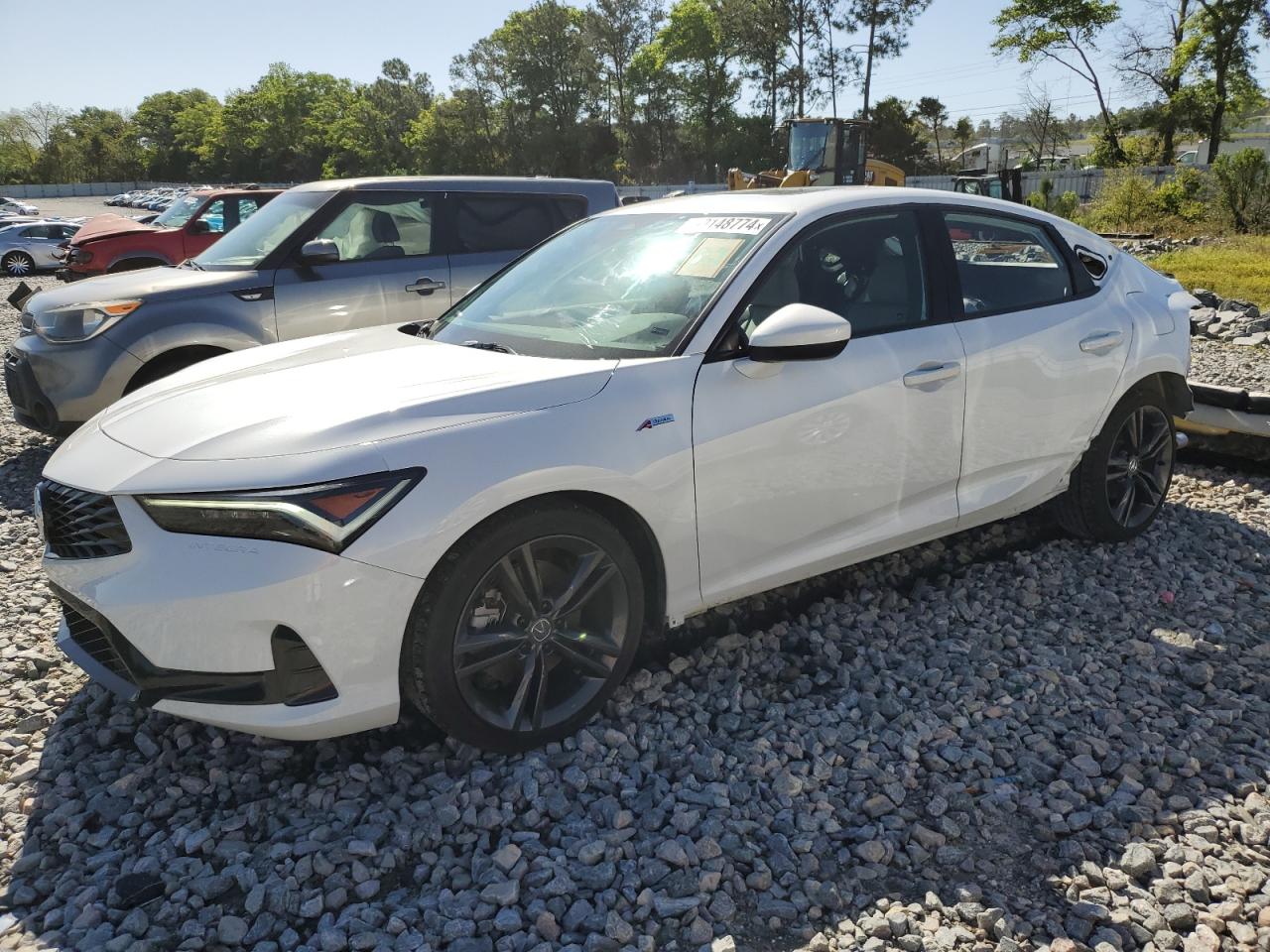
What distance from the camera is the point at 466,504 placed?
256 centimetres

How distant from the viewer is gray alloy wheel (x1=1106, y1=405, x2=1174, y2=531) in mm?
4434

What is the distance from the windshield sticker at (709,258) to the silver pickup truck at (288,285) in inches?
118

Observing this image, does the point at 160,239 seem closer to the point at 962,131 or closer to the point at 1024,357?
the point at 1024,357

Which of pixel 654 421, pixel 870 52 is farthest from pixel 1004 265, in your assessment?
pixel 870 52

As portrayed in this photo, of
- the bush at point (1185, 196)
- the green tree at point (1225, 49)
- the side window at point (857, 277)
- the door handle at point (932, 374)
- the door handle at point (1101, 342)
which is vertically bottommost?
the door handle at point (932, 374)

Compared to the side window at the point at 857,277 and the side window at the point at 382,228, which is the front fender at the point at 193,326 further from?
the side window at the point at 857,277

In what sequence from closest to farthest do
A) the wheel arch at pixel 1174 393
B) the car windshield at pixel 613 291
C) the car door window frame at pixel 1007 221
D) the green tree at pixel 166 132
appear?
1. the car windshield at pixel 613 291
2. the car door window frame at pixel 1007 221
3. the wheel arch at pixel 1174 393
4. the green tree at pixel 166 132

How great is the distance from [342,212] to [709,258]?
4.13m

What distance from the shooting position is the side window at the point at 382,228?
6590mm

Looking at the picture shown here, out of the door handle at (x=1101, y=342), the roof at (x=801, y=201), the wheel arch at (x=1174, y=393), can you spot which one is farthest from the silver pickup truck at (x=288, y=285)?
the wheel arch at (x=1174, y=393)

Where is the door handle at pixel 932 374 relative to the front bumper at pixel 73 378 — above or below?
above

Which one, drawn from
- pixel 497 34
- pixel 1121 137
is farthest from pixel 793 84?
pixel 497 34

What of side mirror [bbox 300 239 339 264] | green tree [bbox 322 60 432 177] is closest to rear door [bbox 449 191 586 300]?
side mirror [bbox 300 239 339 264]

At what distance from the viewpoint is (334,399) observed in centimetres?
281
